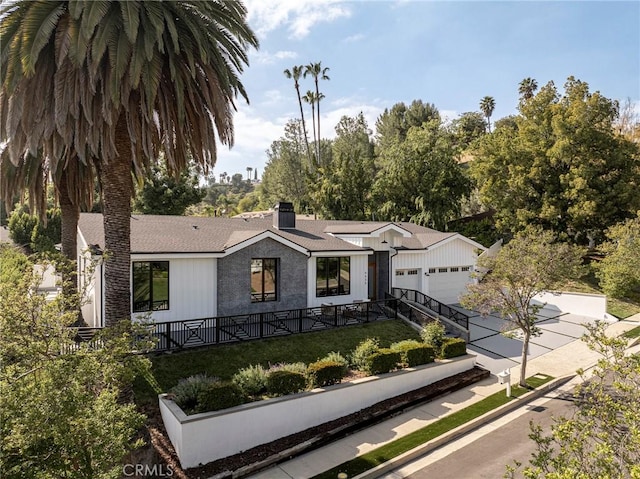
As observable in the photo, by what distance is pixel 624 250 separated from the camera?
23344 mm

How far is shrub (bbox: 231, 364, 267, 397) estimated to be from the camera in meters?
11.8

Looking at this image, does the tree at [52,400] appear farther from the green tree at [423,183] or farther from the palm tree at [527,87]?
the palm tree at [527,87]

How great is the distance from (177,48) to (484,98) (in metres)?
83.4

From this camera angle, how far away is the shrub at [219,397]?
34.0ft

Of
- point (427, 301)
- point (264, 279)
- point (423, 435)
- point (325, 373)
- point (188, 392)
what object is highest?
point (264, 279)

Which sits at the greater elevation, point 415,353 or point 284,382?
point 284,382

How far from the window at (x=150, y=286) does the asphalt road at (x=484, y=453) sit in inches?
427

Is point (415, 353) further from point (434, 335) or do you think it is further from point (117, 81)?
point (117, 81)

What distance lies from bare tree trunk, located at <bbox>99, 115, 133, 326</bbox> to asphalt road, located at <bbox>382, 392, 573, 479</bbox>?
8.68 m

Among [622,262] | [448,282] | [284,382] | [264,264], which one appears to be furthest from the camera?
[448,282]

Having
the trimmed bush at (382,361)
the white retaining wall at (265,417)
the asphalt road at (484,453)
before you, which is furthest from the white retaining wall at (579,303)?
the white retaining wall at (265,417)

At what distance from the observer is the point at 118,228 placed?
427 inches

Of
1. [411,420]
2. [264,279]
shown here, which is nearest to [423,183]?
[264,279]

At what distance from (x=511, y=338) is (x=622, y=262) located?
1368cm
